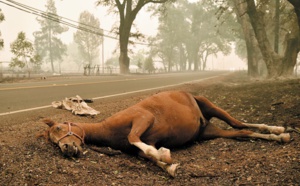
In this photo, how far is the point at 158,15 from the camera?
6619 centimetres

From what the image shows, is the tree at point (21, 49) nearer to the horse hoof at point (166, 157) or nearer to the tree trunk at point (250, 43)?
the tree trunk at point (250, 43)

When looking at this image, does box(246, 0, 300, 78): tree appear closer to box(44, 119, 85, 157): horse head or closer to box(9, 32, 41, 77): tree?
box(44, 119, 85, 157): horse head

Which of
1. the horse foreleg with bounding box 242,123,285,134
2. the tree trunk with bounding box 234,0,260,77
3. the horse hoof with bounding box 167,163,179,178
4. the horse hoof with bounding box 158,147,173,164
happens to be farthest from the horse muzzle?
the tree trunk with bounding box 234,0,260,77

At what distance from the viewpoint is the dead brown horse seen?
12.3ft

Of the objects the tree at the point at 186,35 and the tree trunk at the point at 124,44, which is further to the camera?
the tree at the point at 186,35

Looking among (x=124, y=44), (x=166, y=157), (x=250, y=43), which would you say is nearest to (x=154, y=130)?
(x=166, y=157)

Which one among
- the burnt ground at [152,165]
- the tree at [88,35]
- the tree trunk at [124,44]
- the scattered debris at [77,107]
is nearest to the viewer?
the burnt ground at [152,165]

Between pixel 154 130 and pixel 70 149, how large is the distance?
1.20m

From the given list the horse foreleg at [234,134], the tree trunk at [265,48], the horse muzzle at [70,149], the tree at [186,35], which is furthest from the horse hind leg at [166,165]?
the tree at [186,35]

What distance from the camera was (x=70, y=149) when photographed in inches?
145

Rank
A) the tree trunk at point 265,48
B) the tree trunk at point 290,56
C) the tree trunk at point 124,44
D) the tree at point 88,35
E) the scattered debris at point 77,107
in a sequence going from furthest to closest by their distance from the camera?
the tree at point 88,35
the tree trunk at point 124,44
the tree trunk at point 265,48
the tree trunk at point 290,56
the scattered debris at point 77,107

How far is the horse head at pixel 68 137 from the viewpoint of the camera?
3.69 m

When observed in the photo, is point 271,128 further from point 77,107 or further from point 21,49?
point 21,49

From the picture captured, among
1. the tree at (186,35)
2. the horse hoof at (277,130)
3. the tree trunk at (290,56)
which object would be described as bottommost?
the horse hoof at (277,130)
